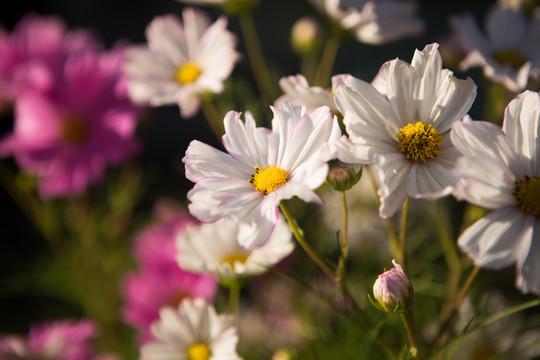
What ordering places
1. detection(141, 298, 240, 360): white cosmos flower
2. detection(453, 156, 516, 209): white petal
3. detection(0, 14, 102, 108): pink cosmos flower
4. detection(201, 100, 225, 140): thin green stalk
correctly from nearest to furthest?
detection(453, 156, 516, 209): white petal < detection(141, 298, 240, 360): white cosmos flower < detection(201, 100, 225, 140): thin green stalk < detection(0, 14, 102, 108): pink cosmos flower

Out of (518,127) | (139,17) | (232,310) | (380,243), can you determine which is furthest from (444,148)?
(139,17)

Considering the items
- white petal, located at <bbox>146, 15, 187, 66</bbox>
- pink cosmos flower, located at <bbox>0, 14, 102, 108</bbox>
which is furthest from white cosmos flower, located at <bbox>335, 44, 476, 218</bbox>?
pink cosmos flower, located at <bbox>0, 14, 102, 108</bbox>

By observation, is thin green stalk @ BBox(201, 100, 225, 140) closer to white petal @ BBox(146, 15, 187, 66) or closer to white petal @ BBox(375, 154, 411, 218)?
white petal @ BBox(146, 15, 187, 66)

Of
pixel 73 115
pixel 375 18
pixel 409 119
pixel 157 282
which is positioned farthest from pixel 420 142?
pixel 73 115

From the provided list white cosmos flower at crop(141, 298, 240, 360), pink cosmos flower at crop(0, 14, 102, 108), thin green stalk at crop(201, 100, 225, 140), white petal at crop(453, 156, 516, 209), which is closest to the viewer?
white petal at crop(453, 156, 516, 209)

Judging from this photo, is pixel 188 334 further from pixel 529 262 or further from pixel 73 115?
pixel 73 115

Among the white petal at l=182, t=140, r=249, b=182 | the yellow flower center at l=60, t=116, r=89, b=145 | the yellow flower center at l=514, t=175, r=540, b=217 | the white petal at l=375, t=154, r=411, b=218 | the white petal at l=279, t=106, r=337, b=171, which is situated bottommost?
the yellow flower center at l=514, t=175, r=540, b=217

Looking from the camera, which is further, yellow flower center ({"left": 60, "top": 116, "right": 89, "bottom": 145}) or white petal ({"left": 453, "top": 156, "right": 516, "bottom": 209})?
yellow flower center ({"left": 60, "top": 116, "right": 89, "bottom": 145})
